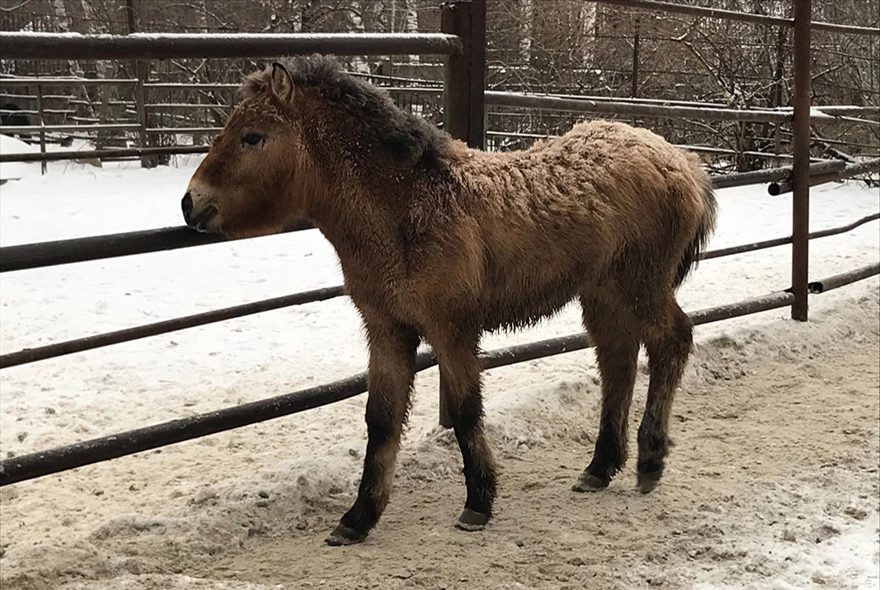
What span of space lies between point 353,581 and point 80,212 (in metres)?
7.19

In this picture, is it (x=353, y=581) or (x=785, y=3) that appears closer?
(x=353, y=581)

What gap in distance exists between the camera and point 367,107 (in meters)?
2.89

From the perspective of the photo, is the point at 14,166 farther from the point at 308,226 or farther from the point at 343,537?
the point at 343,537

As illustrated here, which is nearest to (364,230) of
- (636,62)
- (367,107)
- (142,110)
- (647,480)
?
(367,107)

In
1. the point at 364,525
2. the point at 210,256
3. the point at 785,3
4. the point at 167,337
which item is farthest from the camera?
the point at 210,256

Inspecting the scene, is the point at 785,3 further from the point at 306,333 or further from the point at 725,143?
the point at 306,333

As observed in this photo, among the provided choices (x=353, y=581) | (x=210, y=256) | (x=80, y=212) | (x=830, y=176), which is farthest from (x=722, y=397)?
(x=80, y=212)

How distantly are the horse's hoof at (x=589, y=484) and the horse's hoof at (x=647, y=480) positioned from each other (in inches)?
4.9

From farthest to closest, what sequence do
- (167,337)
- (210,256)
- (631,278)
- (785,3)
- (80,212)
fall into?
(80,212) < (210,256) < (785,3) < (167,337) < (631,278)

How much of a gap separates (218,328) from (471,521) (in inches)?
123

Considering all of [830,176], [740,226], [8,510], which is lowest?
[8,510]

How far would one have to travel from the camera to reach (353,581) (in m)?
2.77

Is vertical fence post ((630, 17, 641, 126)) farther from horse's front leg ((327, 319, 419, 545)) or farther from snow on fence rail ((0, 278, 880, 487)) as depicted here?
horse's front leg ((327, 319, 419, 545))

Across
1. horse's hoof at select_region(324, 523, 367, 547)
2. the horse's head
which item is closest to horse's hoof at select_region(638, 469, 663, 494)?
horse's hoof at select_region(324, 523, 367, 547)
